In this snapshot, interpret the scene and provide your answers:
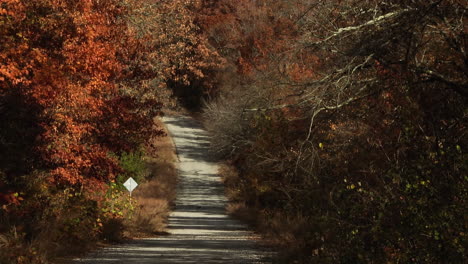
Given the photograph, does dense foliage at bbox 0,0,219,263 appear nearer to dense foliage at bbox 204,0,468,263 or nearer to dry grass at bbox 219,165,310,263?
dry grass at bbox 219,165,310,263

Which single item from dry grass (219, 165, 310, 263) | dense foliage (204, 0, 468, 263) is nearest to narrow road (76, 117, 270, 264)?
dry grass (219, 165, 310, 263)

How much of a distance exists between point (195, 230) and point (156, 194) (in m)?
17.4

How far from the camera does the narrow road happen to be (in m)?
18.5

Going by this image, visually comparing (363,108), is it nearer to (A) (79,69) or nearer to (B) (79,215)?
(A) (79,69)

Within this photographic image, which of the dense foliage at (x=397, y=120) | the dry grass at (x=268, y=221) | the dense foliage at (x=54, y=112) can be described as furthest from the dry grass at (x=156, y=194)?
the dense foliage at (x=397, y=120)

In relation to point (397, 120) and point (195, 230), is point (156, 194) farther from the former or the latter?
point (397, 120)

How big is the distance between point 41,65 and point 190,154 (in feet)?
162

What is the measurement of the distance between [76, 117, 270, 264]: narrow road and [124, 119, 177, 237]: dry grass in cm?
66

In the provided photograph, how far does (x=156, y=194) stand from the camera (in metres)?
49.3

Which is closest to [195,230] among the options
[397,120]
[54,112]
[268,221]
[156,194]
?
[268,221]

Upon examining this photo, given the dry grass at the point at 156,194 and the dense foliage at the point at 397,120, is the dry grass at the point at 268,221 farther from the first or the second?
the dense foliage at the point at 397,120

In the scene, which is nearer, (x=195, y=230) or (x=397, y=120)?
(x=397, y=120)

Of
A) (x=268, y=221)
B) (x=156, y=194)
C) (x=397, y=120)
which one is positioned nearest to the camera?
(x=397, y=120)

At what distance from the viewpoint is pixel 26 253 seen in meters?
14.6
